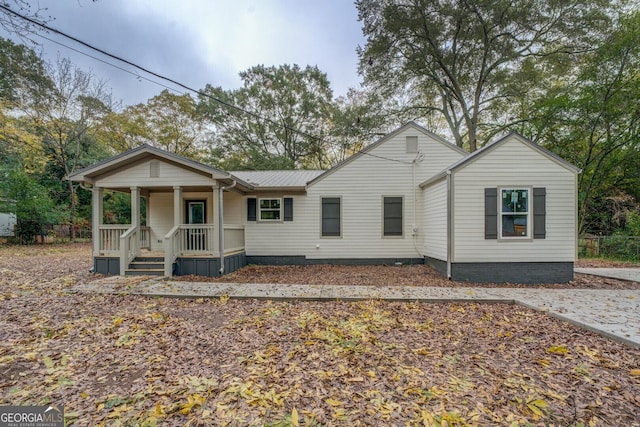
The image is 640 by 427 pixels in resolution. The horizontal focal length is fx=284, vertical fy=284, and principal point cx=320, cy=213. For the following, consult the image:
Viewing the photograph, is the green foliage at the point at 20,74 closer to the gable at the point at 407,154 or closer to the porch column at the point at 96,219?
the porch column at the point at 96,219

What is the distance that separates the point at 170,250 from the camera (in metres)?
8.25

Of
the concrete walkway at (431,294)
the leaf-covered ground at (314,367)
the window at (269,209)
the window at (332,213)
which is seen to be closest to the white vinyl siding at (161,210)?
the window at (269,209)

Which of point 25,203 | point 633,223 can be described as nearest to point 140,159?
point 25,203

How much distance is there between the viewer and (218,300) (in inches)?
243

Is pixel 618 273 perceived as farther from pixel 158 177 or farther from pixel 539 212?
pixel 158 177

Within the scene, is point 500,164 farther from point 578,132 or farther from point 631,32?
point 631,32

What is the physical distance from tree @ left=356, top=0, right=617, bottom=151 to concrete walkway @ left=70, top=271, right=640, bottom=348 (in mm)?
12701

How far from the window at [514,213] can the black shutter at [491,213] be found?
168 millimetres

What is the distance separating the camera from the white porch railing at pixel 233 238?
9.27 meters

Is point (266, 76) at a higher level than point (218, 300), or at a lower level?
higher

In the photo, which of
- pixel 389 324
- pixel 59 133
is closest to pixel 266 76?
pixel 59 133

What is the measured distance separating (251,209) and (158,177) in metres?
3.40

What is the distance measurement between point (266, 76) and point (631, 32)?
21580 mm

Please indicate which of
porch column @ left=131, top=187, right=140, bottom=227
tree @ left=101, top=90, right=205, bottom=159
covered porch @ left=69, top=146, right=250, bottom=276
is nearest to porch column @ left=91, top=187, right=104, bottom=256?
covered porch @ left=69, top=146, right=250, bottom=276
